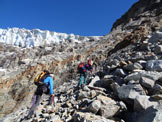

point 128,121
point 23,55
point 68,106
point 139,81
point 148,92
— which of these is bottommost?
point 128,121

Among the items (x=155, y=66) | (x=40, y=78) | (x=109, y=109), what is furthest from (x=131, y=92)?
(x=40, y=78)

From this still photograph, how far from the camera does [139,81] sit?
176 inches

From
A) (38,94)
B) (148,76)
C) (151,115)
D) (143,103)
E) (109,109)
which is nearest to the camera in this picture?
(151,115)

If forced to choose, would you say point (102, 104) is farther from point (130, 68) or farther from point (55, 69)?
point (55, 69)

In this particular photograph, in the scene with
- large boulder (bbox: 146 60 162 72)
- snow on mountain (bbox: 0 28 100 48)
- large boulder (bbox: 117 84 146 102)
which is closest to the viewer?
large boulder (bbox: 117 84 146 102)

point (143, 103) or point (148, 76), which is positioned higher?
point (148, 76)

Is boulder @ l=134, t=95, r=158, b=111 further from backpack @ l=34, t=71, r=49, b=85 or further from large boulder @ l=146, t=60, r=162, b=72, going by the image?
backpack @ l=34, t=71, r=49, b=85

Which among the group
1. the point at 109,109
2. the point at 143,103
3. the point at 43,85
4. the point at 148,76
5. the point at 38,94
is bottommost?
the point at 109,109

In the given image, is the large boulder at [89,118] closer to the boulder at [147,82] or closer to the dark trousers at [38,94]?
the boulder at [147,82]

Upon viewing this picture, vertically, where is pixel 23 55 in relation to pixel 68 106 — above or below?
above

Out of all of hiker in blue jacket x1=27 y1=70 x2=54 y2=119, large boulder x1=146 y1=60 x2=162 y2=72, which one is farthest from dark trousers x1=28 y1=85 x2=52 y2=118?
large boulder x1=146 y1=60 x2=162 y2=72

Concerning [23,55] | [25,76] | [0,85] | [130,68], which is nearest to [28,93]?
[25,76]

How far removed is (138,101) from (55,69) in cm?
2261

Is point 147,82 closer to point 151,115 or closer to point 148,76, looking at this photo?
point 148,76
